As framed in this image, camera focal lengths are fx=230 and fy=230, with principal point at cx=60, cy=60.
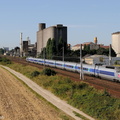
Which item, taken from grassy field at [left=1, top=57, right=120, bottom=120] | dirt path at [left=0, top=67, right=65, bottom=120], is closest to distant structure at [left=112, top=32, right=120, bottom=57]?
grassy field at [left=1, top=57, right=120, bottom=120]

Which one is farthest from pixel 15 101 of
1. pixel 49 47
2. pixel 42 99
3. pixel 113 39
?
pixel 113 39

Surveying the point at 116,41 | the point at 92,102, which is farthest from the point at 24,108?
the point at 116,41

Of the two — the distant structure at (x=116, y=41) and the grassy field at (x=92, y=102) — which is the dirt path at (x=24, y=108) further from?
the distant structure at (x=116, y=41)

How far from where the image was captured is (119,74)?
128ft

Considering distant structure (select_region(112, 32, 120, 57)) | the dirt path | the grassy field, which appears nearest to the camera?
the grassy field

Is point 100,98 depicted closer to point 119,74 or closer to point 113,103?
point 113,103

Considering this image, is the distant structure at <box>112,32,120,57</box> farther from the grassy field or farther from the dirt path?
the dirt path

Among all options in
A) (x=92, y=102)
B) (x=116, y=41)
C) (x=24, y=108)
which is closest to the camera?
(x=92, y=102)

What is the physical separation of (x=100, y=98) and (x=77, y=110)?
3.53 metres

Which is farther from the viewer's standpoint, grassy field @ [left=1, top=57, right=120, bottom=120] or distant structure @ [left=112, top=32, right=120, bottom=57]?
distant structure @ [left=112, top=32, right=120, bottom=57]

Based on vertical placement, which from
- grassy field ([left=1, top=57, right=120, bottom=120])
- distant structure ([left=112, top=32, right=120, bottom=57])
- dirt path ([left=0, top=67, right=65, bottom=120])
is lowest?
dirt path ([left=0, top=67, right=65, bottom=120])

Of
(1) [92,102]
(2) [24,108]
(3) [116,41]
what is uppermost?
(3) [116,41]

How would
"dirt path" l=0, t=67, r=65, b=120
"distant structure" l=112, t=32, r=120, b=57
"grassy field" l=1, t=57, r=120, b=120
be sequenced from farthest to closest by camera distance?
"distant structure" l=112, t=32, r=120, b=57 → "dirt path" l=0, t=67, r=65, b=120 → "grassy field" l=1, t=57, r=120, b=120

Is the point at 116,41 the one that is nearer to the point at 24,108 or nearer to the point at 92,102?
the point at 92,102
